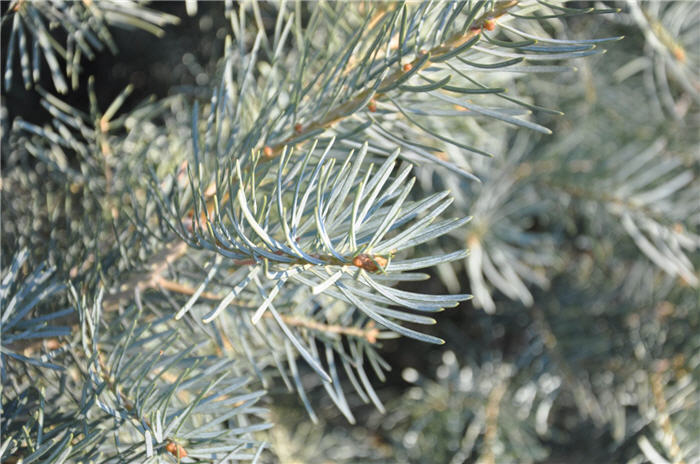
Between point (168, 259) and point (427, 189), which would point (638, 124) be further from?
point (168, 259)

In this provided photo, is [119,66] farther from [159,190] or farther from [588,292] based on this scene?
[588,292]

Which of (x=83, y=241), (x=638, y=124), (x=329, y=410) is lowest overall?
(x=329, y=410)

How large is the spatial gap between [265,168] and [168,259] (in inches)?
2.0

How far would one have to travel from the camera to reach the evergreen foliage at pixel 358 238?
18cm

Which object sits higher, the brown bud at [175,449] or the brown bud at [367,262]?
the brown bud at [367,262]

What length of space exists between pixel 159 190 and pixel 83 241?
0.17ft

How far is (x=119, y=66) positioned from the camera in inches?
16.2

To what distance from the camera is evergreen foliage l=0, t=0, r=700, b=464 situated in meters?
0.18

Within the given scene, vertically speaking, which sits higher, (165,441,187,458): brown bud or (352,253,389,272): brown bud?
Result: (352,253,389,272): brown bud

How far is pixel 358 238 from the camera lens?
0.17 metres

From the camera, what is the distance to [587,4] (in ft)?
1.37

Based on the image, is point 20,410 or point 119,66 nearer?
point 20,410

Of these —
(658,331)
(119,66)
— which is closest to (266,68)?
(119,66)

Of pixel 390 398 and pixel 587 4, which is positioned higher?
pixel 587 4
